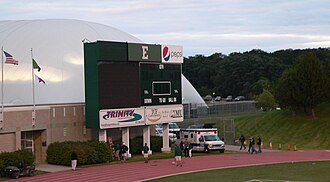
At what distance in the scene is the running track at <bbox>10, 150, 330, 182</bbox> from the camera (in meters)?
30.7

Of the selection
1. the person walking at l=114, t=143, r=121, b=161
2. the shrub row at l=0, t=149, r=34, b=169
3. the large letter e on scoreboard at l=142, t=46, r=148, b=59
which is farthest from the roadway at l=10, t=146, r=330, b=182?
the large letter e on scoreboard at l=142, t=46, r=148, b=59

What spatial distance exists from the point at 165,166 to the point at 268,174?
315 inches

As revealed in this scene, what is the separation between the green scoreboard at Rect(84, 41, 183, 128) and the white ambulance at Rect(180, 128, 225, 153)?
307 cm

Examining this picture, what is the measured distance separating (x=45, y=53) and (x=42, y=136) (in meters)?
13.9

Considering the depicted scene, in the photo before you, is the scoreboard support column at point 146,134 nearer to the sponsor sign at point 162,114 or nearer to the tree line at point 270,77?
the sponsor sign at point 162,114

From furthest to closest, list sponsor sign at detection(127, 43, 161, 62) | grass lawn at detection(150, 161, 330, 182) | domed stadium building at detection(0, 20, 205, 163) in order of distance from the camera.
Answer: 1. sponsor sign at detection(127, 43, 161, 62)
2. domed stadium building at detection(0, 20, 205, 163)
3. grass lawn at detection(150, 161, 330, 182)

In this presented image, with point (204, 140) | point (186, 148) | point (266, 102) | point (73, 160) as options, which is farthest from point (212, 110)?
point (73, 160)

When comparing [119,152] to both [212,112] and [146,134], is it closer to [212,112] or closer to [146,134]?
[146,134]

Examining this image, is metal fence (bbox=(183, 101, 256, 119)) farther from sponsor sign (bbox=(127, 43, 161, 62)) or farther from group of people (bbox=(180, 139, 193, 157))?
group of people (bbox=(180, 139, 193, 157))

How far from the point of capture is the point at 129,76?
4100 cm

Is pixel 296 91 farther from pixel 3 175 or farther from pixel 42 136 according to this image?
pixel 3 175

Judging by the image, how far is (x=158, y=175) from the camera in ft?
103

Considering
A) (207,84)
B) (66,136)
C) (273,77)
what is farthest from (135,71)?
(207,84)

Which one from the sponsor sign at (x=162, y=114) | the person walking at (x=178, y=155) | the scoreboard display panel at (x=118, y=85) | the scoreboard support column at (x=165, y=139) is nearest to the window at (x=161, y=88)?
the sponsor sign at (x=162, y=114)
